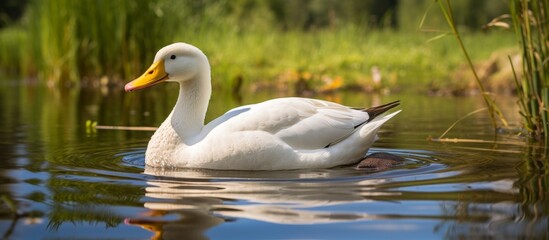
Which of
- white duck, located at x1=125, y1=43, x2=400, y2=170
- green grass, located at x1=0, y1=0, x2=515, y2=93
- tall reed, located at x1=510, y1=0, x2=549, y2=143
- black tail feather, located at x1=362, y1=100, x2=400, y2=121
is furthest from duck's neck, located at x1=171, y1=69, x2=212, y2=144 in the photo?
green grass, located at x1=0, y1=0, x2=515, y2=93

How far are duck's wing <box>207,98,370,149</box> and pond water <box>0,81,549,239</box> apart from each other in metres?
0.27

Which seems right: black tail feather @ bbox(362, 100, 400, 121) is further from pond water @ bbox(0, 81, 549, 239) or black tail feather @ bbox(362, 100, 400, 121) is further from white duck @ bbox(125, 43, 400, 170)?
pond water @ bbox(0, 81, 549, 239)

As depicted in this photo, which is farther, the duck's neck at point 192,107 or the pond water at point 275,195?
the duck's neck at point 192,107

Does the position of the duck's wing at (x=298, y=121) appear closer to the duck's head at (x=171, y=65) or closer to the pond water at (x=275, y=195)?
the pond water at (x=275, y=195)

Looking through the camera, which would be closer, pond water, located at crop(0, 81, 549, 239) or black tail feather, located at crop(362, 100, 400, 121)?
pond water, located at crop(0, 81, 549, 239)

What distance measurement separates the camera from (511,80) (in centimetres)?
1559

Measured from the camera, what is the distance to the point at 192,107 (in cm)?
616

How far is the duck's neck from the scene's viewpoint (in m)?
5.99

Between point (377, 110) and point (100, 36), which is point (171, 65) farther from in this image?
point (100, 36)

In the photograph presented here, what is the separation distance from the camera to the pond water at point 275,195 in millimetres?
3682

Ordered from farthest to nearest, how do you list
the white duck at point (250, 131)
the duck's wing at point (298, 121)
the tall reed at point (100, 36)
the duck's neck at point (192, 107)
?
the tall reed at point (100, 36), the duck's neck at point (192, 107), the duck's wing at point (298, 121), the white duck at point (250, 131)

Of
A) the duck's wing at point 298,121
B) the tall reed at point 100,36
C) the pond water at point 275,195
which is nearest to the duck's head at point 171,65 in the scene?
the duck's wing at point 298,121

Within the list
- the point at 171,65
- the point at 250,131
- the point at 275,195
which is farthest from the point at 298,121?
the point at 275,195

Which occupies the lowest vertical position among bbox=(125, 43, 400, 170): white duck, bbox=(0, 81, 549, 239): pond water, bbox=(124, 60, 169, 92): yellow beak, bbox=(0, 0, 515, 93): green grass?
bbox=(0, 81, 549, 239): pond water
